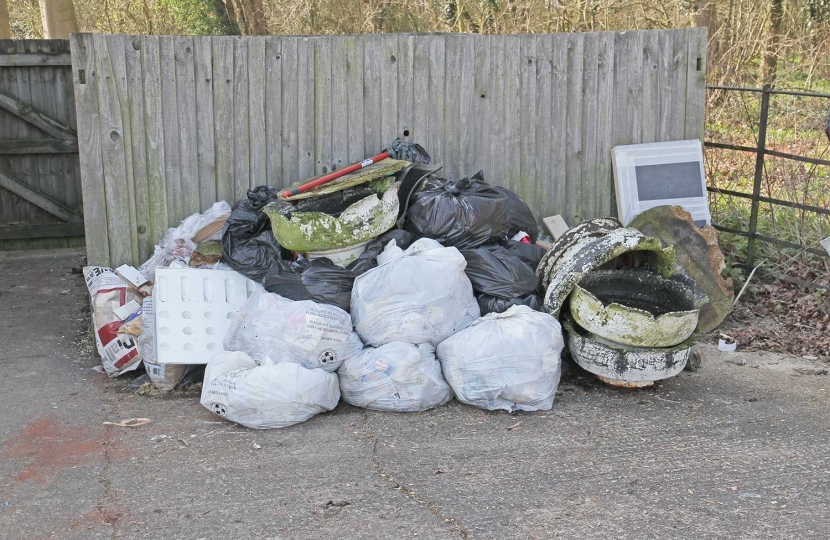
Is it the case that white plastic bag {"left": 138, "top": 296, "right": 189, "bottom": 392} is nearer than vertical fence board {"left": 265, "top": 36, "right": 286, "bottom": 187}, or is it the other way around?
white plastic bag {"left": 138, "top": 296, "right": 189, "bottom": 392}

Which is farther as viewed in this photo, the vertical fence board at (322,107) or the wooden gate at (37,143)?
the wooden gate at (37,143)

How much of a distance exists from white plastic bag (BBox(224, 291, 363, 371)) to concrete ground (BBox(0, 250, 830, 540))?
329 millimetres

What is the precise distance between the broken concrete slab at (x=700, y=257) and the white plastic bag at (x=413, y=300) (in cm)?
181

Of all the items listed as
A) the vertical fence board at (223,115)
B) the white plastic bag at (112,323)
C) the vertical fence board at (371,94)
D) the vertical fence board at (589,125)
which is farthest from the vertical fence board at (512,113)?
the white plastic bag at (112,323)

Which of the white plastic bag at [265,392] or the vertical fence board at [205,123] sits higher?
the vertical fence board at [205,123]

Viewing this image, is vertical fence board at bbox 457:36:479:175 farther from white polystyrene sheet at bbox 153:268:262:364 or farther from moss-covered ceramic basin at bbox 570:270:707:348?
white polystyrene sheet at bbox 153:268:262:364

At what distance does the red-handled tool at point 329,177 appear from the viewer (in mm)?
5363

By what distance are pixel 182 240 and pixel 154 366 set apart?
0.97 meters

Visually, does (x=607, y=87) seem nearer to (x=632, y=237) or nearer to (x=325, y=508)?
(x=632, y=237)

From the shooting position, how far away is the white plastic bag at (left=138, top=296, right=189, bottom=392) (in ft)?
16.6

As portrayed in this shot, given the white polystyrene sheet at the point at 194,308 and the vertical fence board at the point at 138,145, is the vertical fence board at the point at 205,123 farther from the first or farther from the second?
the white polystyrene sheet at the point at 194,308

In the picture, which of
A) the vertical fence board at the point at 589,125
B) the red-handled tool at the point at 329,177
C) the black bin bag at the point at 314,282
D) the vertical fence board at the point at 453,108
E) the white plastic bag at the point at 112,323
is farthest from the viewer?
the vertical fence board at the point at 589,125

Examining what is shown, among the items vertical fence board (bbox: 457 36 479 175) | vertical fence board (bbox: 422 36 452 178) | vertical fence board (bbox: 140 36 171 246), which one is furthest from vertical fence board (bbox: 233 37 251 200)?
vertical fence board (bbox: 457 36 479 175)

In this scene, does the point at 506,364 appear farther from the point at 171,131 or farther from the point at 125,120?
the point at 125,120
